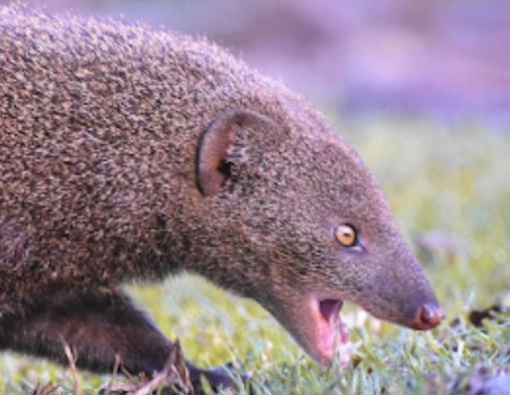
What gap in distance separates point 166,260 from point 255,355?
54 cm

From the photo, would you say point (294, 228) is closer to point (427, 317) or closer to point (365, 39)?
point (427, 317)

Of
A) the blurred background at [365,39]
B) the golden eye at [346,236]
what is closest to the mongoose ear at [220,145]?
the golden eye at [346,236]

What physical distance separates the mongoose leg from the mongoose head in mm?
336

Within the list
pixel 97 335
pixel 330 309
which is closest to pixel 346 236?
pixel 330 309

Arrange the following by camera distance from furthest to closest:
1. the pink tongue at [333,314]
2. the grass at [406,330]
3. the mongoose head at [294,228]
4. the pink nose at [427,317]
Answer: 1. the pink tongue at [333,314]
2. the mongoose head at [294,228]
3. the pink nose at [427,317]
4. the grass at [406,330]

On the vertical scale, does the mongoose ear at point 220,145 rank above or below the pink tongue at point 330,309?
above

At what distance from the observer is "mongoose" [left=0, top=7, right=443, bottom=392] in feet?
13.9

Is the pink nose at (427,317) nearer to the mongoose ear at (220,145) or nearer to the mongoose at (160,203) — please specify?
the mongoose at (160,203)

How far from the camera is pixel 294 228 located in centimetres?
434

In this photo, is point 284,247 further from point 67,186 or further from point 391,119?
point 391,119

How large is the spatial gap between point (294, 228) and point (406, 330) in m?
0.73

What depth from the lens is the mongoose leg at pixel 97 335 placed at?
432 centimetres

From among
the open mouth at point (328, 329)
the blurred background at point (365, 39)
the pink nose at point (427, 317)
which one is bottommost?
the open mouth at point (328, 329)

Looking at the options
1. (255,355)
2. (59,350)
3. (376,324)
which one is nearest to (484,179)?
(376,324)
